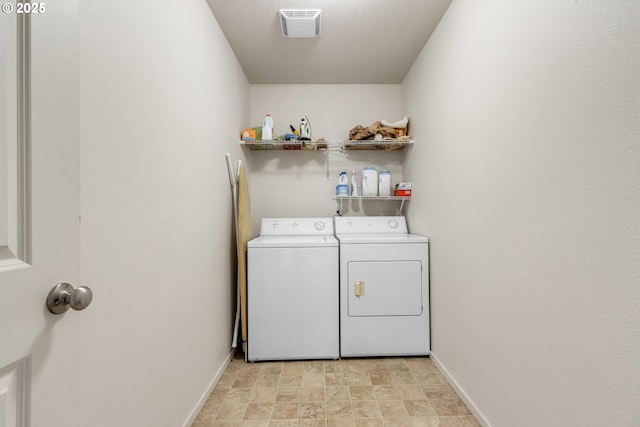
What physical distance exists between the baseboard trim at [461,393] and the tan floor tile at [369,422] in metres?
0.50

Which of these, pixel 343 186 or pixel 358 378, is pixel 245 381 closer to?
pixel 358 378

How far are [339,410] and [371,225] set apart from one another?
1478 millimetres

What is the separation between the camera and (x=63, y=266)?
1.94ft

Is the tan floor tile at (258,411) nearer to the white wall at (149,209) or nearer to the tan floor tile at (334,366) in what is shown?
the white wall at (149,209)

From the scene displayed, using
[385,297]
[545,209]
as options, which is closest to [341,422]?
[385,297]

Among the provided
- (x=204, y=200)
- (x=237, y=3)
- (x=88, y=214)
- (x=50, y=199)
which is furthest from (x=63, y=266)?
(x=237, y=3)

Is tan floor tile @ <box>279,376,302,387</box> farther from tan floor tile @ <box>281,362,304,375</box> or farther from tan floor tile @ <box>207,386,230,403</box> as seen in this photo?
tan floor tile @ <box>207,386,230,403</box>

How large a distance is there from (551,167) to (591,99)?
0.76 feet

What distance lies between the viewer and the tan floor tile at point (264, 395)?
1663 mm

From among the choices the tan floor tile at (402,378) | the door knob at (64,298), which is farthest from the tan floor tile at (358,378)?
the door knob at (64,298)

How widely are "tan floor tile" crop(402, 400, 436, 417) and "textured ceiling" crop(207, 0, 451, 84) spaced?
94.5 inches

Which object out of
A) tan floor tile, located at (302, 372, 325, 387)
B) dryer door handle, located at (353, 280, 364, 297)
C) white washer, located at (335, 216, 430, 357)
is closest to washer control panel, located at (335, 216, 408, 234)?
white washer, located at (335, 216, 430, 357)

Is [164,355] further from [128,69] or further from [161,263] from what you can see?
[128,69]

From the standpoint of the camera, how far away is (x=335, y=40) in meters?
2.07
